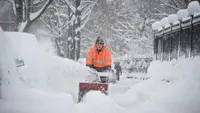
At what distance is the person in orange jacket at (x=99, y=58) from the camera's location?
864cm

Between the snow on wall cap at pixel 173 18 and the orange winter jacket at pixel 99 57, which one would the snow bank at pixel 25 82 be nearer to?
the orange winter jacket at pixel 99 57

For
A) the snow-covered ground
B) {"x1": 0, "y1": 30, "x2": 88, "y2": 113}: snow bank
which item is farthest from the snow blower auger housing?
{"x1": 0, "y1": 30, "x2": 88, "y2": 113}: snow bank

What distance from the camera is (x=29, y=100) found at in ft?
18.3

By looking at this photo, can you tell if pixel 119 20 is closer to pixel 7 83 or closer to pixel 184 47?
pixel 184 47

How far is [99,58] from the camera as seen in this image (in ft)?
28.6

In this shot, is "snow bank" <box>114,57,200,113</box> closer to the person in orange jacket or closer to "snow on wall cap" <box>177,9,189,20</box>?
the person in orange jacket

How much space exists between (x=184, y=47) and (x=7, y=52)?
23.6 ft

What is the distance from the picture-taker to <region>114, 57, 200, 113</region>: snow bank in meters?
7.20

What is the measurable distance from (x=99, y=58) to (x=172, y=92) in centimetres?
216

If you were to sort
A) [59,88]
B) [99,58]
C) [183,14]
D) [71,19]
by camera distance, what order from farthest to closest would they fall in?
1. [71,19]
2. [183,14]
3. [59,88]
4. [99,58]

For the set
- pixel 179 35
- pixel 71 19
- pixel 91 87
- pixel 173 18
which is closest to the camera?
pixel 91 87

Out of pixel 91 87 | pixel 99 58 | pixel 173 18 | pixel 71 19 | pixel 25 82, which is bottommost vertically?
pixel 91 87

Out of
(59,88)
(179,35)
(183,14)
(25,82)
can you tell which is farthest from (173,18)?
(25,82)

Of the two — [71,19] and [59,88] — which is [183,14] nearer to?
[59,88]
